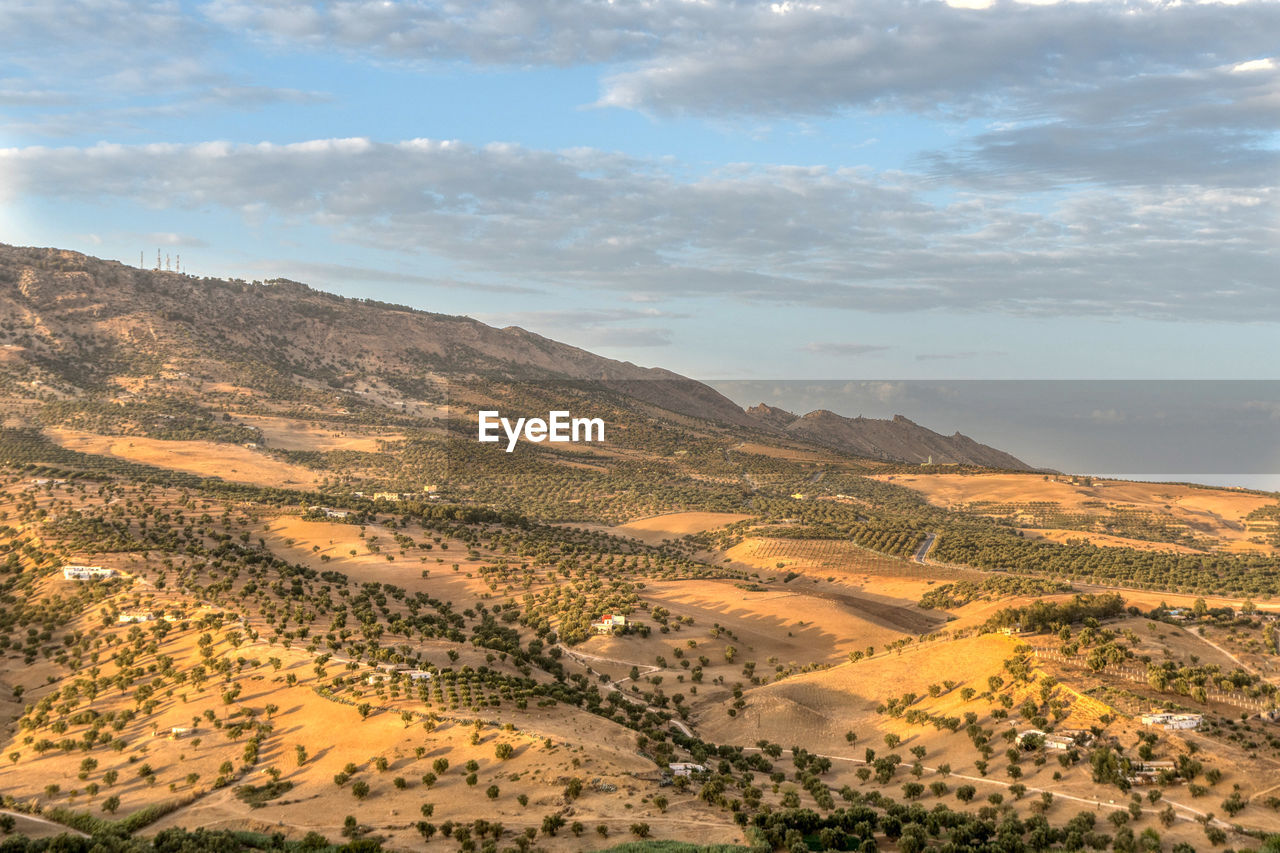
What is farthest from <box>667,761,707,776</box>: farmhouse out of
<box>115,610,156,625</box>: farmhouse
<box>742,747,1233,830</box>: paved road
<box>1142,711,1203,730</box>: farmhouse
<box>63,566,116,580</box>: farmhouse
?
<box>63,566,116,580</box>: farmhouse

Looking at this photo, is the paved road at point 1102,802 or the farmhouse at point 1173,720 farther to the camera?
the farmhouse at point 1173,720

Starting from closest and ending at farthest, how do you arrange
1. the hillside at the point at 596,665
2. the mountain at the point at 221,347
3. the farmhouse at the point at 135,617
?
the hillside at the point at 596,665, the farmhouse at the point at 135,617, the mountain at the point at 221,347

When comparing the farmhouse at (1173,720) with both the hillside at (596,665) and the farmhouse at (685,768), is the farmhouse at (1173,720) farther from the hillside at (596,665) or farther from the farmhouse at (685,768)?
Answer: the farmhouse at (685,768)

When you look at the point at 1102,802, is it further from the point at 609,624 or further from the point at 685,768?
the point at 609,624

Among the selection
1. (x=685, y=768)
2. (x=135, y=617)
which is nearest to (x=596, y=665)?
(x=685, y=768)

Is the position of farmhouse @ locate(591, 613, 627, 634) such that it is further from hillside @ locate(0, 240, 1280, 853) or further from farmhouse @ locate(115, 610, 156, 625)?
farmhouse @ locate(115, 610, 156, 625)

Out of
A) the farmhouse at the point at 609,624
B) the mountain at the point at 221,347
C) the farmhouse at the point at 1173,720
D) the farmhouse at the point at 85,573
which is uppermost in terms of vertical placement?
the mountain at the point at 221,347

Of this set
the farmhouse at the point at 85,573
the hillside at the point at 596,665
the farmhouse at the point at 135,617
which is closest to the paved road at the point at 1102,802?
the hillside at the point at 596,665
